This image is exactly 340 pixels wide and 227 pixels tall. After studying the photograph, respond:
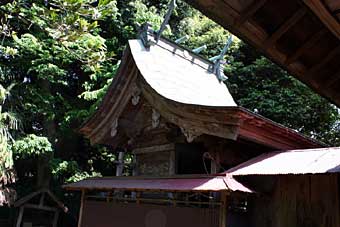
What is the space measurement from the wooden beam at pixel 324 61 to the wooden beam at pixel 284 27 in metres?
0.58

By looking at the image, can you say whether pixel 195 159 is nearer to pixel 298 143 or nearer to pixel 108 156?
pixel 298 143

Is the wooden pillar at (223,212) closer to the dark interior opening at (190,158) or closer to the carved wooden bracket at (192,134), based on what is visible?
the carved wooden bracket at (192,134)

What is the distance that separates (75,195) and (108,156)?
6.74 feet

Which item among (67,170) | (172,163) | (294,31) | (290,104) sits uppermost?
(290,104)

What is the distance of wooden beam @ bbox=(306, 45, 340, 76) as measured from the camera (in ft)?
9.44

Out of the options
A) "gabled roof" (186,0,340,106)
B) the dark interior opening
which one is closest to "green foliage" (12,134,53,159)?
the dark interior opening

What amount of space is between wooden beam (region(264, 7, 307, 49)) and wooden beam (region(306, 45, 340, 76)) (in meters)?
0.58

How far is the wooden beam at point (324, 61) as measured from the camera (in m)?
2.88

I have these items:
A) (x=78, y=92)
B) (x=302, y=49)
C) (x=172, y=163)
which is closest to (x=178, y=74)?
(x=172, y=163)

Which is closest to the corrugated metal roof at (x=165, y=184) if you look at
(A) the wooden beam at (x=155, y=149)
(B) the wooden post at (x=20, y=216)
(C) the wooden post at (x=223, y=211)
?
(C) the wooden post at (x=223, y=211)

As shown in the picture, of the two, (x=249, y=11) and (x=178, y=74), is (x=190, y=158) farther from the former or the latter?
(x=249, y=11)

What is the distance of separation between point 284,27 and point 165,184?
3.48 metres

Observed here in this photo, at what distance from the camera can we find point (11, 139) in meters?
10.3

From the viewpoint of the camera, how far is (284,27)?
2537 mm
